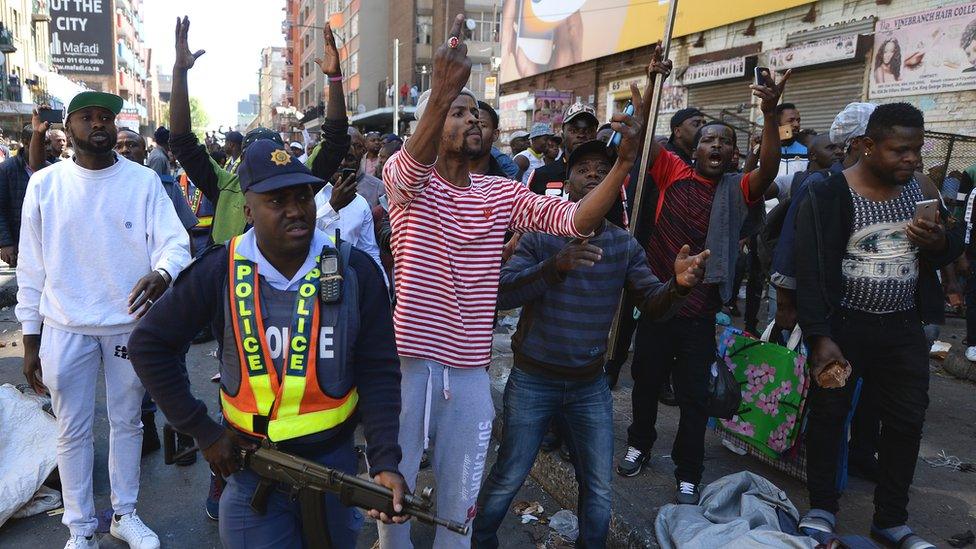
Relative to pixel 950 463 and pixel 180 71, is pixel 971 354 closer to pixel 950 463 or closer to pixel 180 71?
pixel 950 463

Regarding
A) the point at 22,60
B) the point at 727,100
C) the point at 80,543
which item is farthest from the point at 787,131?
the point at 22,60

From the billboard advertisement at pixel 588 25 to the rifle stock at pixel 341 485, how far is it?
11.0 metres

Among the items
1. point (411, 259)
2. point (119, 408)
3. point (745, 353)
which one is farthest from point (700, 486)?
point (119, 408)

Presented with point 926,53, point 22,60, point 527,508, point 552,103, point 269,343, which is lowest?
Answer: point 527,508

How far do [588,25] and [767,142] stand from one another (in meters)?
17.9

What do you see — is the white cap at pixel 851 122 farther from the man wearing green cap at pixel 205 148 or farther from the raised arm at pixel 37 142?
the raised arm at pixel 37 142

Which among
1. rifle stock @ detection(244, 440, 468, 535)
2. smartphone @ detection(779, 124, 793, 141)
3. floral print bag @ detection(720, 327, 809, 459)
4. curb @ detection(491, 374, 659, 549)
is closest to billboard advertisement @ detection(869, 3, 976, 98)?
smartphone @ detection(779, 124, 793, 141)

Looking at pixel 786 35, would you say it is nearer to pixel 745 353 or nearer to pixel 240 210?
pixel 745 353

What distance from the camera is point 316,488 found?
1.98m

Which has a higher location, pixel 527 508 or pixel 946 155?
pixel 946 155

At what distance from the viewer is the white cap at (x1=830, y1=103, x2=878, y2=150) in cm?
427

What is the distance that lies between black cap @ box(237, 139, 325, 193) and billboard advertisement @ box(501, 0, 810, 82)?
35.0ft

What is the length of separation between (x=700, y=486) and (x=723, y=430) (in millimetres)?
533

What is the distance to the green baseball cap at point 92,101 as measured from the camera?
3164 millimetres
